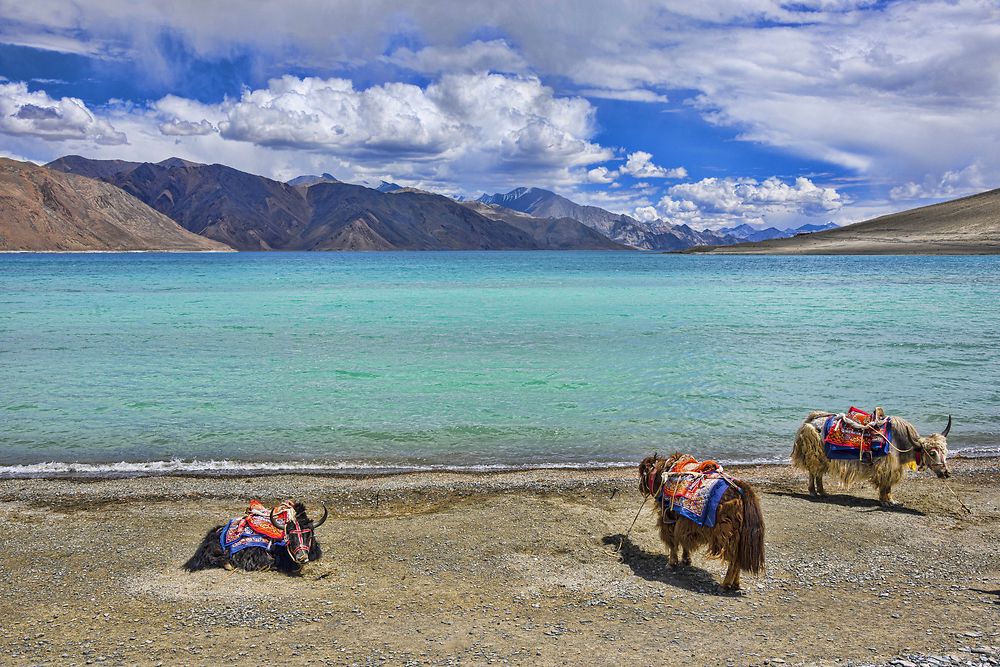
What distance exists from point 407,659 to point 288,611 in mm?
1314

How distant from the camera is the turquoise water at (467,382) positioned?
1152 cm

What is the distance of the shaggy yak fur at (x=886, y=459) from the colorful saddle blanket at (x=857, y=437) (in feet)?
0.22

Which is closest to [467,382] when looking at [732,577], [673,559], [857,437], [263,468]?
[263,468]

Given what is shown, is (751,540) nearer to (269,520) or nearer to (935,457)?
(935,457)

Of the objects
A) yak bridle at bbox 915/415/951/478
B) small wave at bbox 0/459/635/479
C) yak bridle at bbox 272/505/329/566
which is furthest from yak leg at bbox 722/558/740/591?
small wave at bbox 0/459/635/479

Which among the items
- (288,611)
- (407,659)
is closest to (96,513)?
(288,611)

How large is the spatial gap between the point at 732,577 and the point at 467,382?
1091cm

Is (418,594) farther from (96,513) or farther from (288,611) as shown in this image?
(96,513)

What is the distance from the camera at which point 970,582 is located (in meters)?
6.25

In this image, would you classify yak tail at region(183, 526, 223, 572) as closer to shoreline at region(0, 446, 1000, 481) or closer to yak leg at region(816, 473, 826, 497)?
shoreline at region(0, 446, 1000, 481)

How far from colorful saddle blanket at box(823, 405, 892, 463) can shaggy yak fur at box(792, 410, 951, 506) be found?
0.07 metres

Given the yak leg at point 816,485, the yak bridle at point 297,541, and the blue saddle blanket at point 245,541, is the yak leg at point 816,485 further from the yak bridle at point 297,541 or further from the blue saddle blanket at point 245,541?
the blue saddle blanket at point 245,541

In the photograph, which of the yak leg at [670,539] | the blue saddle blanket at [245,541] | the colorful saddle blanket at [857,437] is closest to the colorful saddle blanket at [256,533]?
the blue saddle blanket at [245,541]

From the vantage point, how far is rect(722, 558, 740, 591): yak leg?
595 centimetres
